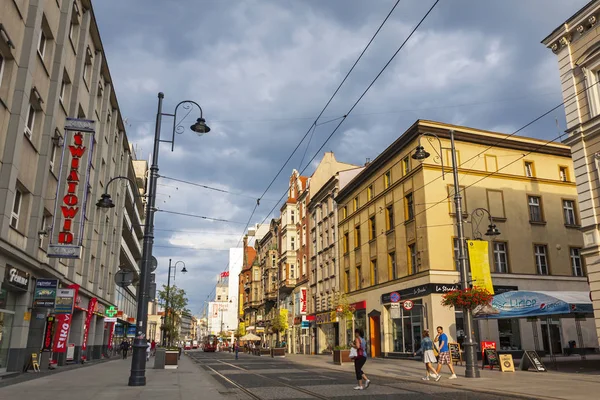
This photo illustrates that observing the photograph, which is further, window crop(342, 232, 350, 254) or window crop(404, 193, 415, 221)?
window crop(342, 232, 350, 254)

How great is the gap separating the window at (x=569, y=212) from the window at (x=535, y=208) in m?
2.20

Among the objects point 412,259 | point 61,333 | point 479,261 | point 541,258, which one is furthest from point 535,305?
point 61,333

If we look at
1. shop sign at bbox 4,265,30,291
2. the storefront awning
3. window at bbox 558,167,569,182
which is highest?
window at bbox 558,167,569,182

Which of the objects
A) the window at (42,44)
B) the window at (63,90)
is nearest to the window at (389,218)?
the window at (63,90)

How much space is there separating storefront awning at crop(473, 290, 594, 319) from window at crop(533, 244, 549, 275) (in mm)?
9552

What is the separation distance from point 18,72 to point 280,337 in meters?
54.4

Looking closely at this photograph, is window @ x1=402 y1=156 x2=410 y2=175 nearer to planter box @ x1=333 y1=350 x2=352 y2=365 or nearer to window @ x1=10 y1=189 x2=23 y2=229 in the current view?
planter box @ x1=333 y1=350 x2=352 y2=365

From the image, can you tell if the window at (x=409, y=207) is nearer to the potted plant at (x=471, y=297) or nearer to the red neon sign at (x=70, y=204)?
the potted plant at (x=471, y=297)

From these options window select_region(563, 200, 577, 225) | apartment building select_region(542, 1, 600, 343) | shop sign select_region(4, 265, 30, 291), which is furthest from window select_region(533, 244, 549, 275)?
shop sign select_region(4, 265, 30, 291)

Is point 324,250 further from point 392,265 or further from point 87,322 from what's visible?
point 87,322

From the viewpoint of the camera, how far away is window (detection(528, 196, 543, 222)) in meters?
32.7

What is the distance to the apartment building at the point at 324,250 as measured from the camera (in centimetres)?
4622

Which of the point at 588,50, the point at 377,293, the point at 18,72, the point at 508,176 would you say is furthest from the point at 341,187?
the point at 18,72

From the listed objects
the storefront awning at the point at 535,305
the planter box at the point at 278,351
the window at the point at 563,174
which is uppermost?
the window at the point at 563,174
